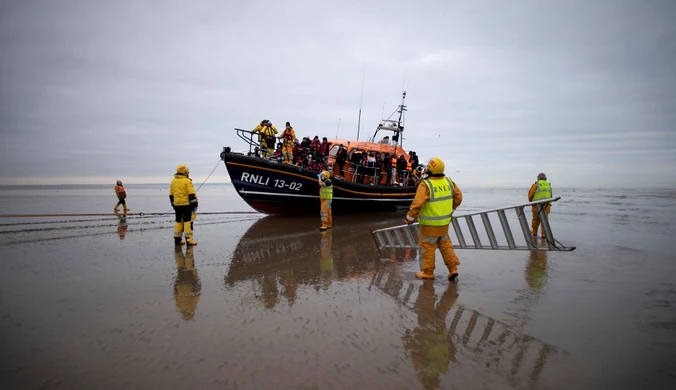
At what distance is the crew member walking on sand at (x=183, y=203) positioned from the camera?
565 centimetres

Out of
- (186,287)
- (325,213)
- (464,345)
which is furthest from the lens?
(325,213)

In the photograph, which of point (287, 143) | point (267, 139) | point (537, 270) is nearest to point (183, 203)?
point (267, 139)

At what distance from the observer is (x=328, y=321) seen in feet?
8.36

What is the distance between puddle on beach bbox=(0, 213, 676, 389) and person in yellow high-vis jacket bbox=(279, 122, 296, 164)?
5.94 metres

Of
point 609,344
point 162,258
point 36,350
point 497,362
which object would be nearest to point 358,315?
point 497,362

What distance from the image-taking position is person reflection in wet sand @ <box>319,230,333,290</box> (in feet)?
12.4

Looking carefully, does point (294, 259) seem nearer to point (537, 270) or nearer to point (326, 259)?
point (326, 259)

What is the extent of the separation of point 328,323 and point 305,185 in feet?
26.4

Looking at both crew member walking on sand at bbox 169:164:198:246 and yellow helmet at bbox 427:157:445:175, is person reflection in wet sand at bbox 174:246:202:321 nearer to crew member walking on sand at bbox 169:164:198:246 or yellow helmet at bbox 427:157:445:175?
crew member walking on sand at bbox 169:164:198:246

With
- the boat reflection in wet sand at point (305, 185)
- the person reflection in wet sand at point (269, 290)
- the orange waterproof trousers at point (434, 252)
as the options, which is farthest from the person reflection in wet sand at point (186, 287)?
the boat reflection in wet sand at point (305, 185)

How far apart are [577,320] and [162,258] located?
5.09 metres

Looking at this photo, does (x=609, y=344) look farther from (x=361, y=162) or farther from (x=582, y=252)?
(x=361, y=162)

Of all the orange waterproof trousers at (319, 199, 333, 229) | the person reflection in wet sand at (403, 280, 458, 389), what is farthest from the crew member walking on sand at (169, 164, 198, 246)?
the person reflection in wet sand at (403, 280, 458, 389)

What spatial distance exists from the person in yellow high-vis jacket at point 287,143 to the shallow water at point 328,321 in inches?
225
